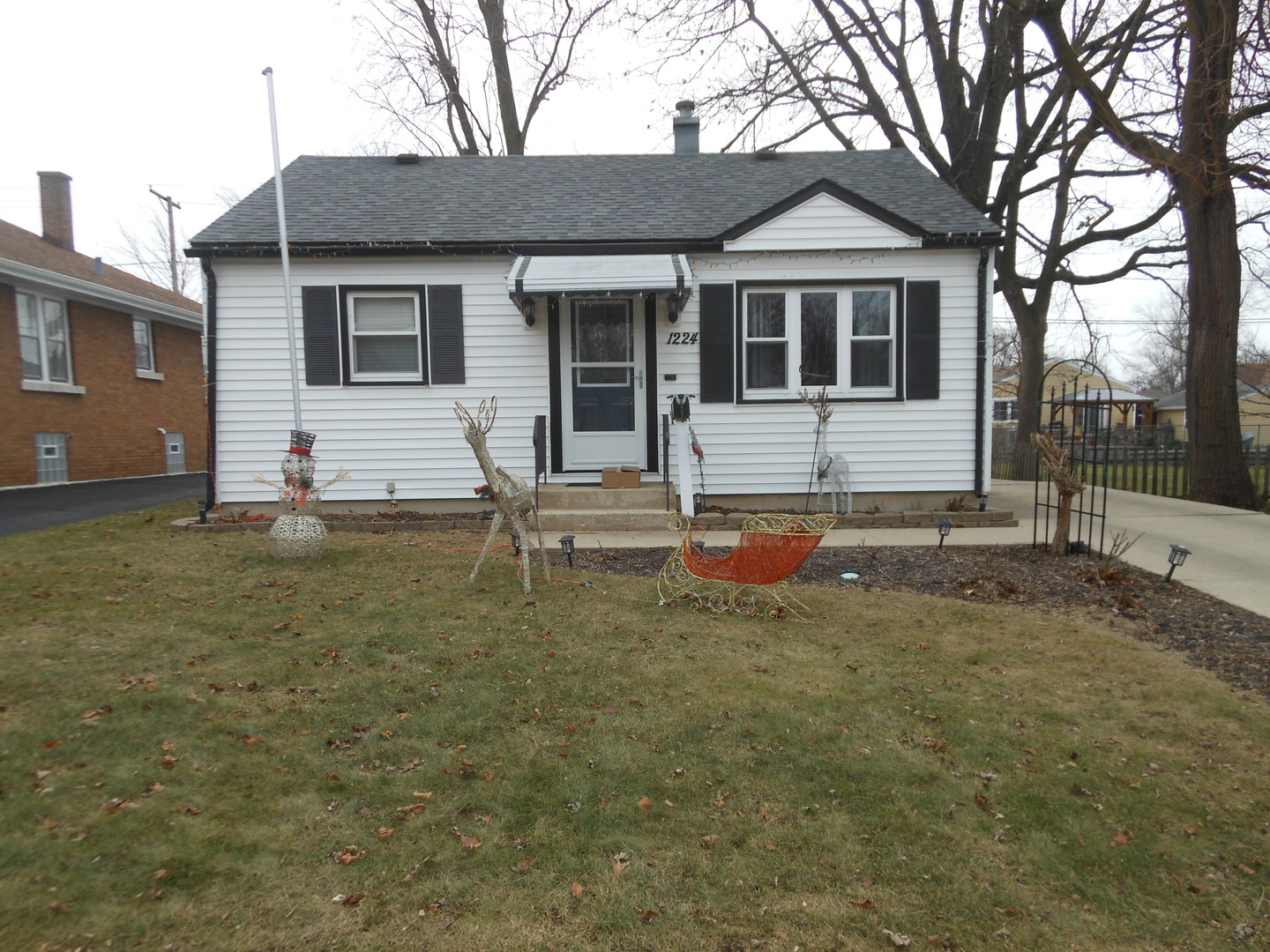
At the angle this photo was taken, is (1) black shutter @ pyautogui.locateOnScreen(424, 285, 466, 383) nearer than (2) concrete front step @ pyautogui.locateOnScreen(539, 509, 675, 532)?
No

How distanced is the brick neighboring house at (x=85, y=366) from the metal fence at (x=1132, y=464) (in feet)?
50.1

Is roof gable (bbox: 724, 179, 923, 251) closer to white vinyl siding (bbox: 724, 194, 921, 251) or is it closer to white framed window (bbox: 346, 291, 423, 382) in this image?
white vinyl siding (bbox: 724, 194, 921, 251)

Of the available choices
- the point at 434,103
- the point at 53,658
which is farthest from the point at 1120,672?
the point at 434,103

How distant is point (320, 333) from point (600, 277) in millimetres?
3663

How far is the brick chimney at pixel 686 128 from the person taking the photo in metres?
13.0

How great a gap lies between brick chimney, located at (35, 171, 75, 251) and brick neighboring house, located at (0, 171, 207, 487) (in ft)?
0.07

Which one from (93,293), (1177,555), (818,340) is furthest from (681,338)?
(93,293)

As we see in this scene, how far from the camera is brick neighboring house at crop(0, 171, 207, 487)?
13.8 m

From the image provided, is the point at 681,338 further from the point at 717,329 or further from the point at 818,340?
the point at 818,340

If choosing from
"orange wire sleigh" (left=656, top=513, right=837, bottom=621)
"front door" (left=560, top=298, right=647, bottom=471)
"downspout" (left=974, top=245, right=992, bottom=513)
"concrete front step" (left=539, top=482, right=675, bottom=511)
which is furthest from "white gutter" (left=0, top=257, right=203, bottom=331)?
"downspout" (left=974, top=245, right=992, bottom=513)

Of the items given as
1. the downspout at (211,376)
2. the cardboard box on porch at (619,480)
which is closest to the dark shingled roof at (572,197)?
the downspout at (211,376)

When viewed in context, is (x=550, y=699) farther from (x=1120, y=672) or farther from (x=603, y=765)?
(x=1120, y=672)

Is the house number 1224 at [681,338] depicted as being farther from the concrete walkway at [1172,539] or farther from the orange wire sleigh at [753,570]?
the orange wire sleigh at [753,570]

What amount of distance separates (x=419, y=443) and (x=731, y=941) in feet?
26.9
